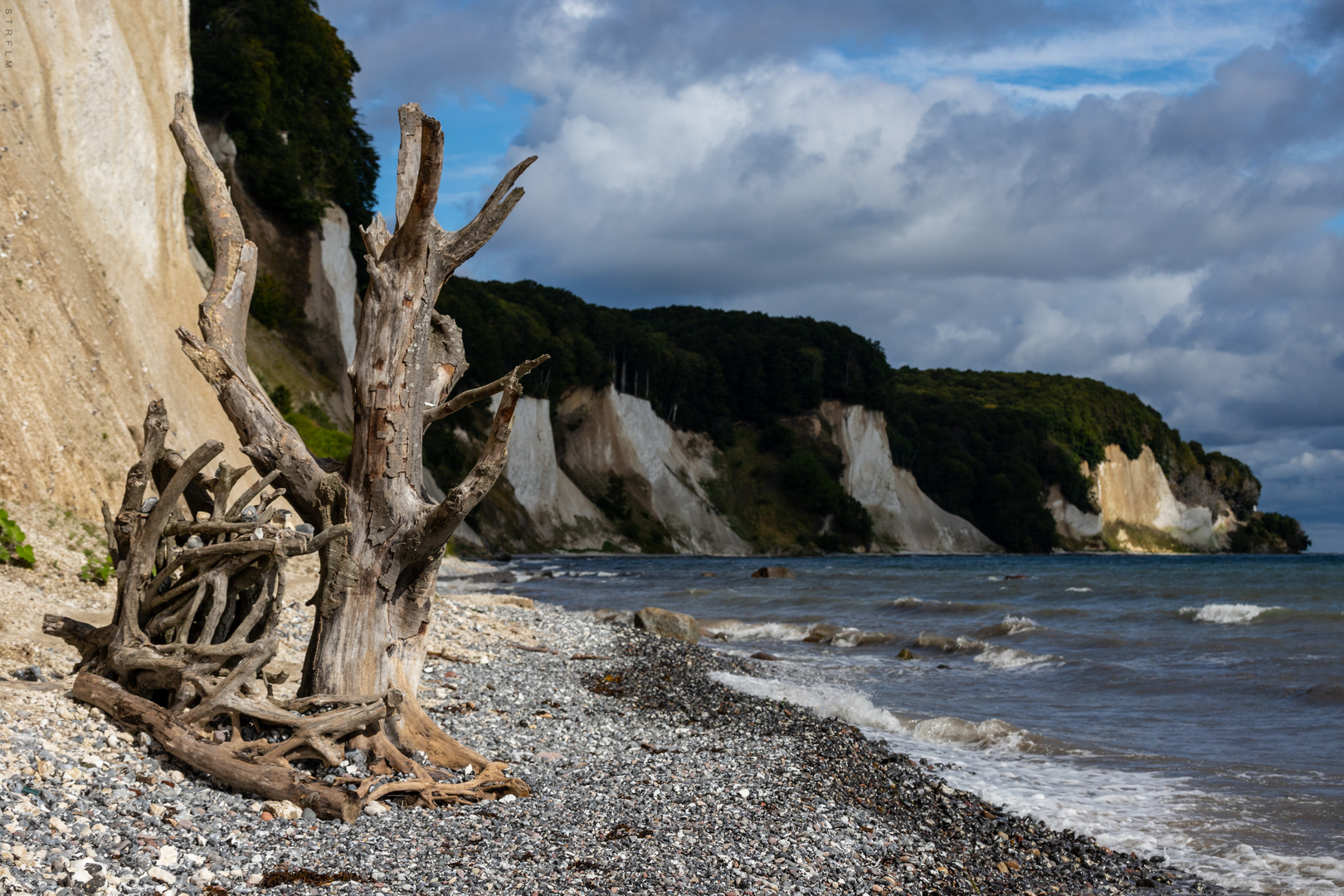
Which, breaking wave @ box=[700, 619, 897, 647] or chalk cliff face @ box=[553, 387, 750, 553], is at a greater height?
chalk cliff face @ box=[553, 387, 750, 553]

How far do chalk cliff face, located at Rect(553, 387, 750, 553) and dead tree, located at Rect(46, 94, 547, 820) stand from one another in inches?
2507

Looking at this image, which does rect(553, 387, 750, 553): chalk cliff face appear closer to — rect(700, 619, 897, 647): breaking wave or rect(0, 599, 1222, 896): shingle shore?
rect(700, 619, 897, 647): breaking wave

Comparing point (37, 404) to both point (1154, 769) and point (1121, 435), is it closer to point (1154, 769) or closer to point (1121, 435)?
point (1154, 769)

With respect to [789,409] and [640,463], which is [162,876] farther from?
[789,409]

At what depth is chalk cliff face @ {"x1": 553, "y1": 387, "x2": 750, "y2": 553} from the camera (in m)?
71.9

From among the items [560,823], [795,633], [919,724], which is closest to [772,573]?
[795,633]

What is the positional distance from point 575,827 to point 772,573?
3874 centimetres

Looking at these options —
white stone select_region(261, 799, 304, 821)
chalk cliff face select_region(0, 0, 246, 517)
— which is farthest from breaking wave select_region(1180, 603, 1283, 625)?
white stone select_region(261, 799, 304, 821)

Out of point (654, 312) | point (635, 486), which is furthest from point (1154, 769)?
point (654, 312)

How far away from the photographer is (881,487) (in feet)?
294

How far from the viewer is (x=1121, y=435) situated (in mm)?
118938

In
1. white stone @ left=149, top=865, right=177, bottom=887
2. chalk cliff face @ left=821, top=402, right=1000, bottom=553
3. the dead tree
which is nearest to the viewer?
white stone @ left=149, top=865, right=177, bottom=887

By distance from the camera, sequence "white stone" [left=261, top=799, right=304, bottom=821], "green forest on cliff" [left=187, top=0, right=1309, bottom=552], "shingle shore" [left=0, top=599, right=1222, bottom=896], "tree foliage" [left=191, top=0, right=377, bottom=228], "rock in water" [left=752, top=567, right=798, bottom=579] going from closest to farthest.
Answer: "shingle shore" [left=0, top=599, right=1222, bottom=896]
"white stone" [left=261, top=799, right=304, bottom=821]
"tree foliage" [left=191, top=0, right=377, bottom=228]
"green forest on cliff" [left=187, top=0, right=1309, bottom=552]
"rock in water" [left=752, top=567, right=798, bottom=579]

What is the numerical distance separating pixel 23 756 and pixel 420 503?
2.79 meters
